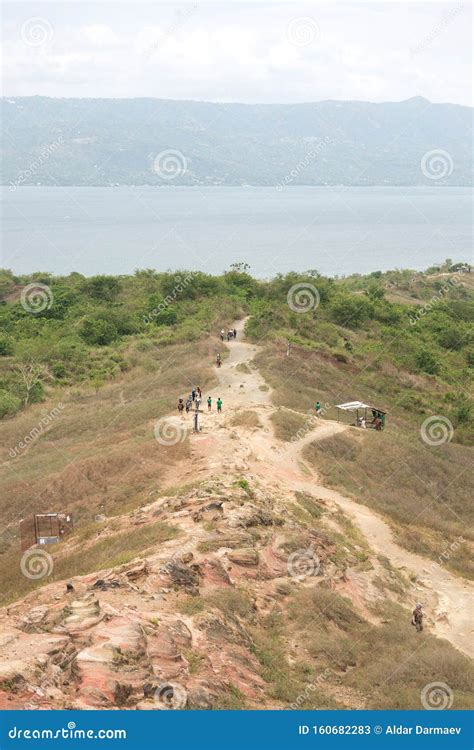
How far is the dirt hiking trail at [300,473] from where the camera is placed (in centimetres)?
2212

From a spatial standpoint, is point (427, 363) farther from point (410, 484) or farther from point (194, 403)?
point (194, 403)

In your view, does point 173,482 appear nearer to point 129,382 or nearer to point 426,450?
point 426,450

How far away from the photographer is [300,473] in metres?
29.9

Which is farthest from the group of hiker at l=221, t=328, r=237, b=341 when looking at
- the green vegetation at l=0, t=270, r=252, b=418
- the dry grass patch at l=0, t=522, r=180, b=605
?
the dry grass patch at l=0, t=522, r=180, b=605

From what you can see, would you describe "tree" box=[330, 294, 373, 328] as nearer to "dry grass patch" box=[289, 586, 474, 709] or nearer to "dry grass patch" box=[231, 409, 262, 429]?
"dry grass patch" box=[231, 409, 262, 429]

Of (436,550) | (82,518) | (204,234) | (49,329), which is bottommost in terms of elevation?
(436,550)

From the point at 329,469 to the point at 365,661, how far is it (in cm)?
1462

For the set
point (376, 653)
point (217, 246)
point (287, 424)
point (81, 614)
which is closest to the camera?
point (81, 614)

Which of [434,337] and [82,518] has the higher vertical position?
[434,337]

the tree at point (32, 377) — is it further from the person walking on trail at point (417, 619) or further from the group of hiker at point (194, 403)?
the person walking on trail at point (417, 619)

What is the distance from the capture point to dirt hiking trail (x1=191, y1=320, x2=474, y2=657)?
2212 cm

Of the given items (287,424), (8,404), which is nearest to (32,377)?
(8,404)

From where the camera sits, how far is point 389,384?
49.1 meters

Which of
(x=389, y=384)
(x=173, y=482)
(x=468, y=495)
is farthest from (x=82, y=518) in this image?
(x=389, y=384)
